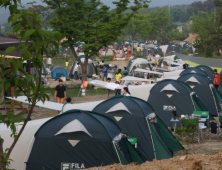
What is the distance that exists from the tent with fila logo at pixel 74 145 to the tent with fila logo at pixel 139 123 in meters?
1.76

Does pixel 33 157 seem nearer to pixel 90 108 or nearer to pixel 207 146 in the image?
pixel 90 108

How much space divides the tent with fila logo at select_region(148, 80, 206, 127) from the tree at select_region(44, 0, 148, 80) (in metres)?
6.73

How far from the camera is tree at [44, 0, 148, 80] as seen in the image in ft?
58.0

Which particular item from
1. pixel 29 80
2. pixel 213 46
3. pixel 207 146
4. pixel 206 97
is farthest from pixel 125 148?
pixel 213 46

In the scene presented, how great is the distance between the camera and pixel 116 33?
59.2ft

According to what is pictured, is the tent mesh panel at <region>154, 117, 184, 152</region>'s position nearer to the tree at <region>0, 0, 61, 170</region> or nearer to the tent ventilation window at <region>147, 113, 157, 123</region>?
the tent ventilation window at <region>147, 113, 157, 123</region>

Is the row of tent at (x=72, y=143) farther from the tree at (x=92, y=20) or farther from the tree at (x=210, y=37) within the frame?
the tree at (x=210, y=37)

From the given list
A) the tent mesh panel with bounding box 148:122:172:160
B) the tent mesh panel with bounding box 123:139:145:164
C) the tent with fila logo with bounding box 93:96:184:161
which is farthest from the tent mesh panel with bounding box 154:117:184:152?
the tent mesh panel with bounding box 123:139:145:164

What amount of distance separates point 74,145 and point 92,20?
1246cm

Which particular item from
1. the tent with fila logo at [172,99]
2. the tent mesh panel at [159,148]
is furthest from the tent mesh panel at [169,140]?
the tent with fila logo at [172,99]

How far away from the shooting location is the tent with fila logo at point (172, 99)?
11.6m

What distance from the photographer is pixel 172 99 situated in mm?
11688

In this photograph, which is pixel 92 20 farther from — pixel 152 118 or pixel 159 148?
pixel 159 148

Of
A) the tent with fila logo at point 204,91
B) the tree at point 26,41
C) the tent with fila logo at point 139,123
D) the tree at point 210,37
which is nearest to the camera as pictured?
the tree at point 26,41
